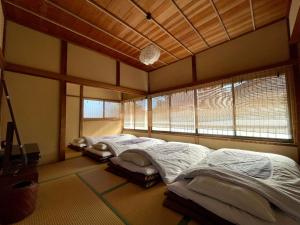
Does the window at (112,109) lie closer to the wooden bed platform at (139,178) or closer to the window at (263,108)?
the wooden bed platform at (139,178)

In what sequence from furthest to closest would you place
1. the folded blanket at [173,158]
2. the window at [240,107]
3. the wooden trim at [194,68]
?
the wooden trim at [194,68] → the window at [240,107] → the folded blanket at [173,158]

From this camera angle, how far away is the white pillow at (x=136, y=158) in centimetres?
232

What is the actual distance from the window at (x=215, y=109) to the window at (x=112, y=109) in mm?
4034

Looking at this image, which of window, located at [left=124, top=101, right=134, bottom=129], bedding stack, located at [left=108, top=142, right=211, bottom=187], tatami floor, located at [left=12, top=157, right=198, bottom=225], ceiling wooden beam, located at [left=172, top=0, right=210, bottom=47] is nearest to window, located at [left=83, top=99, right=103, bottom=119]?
window, located at [left=124, top=101, right=134, bottom=129]

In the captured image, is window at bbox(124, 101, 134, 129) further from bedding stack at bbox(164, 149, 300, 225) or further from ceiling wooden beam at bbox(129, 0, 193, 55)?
bedding stack at bbox(164, 149, 300, 225)

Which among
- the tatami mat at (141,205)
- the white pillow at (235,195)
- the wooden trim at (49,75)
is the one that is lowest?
the tatami mat at (141,205)

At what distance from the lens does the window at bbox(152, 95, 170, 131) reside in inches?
181

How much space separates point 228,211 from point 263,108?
94.6 inches

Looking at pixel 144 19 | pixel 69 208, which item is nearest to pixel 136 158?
pixel 69 208

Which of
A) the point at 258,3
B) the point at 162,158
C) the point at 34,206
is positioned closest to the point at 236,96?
the point at 258,3

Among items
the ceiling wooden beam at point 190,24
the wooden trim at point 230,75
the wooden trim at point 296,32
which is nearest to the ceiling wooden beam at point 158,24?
the ceiling wooden beam at point 190,24

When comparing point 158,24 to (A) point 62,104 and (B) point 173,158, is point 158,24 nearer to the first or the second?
(B) point 173,158

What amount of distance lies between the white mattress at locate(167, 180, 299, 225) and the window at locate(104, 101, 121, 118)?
17.4ft

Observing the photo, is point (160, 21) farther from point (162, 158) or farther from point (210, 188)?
point (210, 188)
